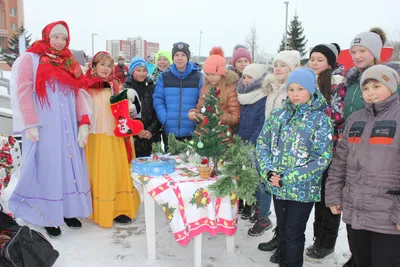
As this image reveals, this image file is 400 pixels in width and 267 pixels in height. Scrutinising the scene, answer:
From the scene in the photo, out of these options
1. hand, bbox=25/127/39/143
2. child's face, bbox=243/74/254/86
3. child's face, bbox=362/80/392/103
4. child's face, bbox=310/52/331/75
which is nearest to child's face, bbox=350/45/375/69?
child's face, bbox=310/52/331/75

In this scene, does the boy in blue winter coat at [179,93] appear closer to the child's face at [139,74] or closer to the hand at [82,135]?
the child's face at [139,74]

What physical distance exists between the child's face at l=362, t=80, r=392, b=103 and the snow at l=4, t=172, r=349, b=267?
5.83 feet

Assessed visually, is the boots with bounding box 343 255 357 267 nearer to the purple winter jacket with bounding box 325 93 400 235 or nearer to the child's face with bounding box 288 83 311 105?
the purple winter jacket with bounding box 325 93 400 235

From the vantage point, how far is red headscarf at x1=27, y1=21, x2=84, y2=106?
11.9 ft

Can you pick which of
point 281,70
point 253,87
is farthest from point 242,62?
point 281,70

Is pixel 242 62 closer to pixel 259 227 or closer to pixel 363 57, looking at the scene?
pixel 363 57

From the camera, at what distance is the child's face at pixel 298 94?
2.77 m

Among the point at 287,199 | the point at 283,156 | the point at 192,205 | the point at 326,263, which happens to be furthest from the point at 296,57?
the point at 326,263

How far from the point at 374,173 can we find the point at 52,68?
316cm

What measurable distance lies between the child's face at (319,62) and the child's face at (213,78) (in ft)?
3.72

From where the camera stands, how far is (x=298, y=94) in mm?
2771

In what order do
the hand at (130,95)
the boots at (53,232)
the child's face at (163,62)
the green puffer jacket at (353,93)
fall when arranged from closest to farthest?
1. the green puffer jacket at (353,93)
2. the boots at (53,232)
3. the hand at (130,95)
4. the child's face at (163,62)

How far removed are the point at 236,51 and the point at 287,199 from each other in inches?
106

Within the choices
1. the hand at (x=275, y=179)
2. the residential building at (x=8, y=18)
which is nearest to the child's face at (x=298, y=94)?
the hand at (x=275, y=179)
